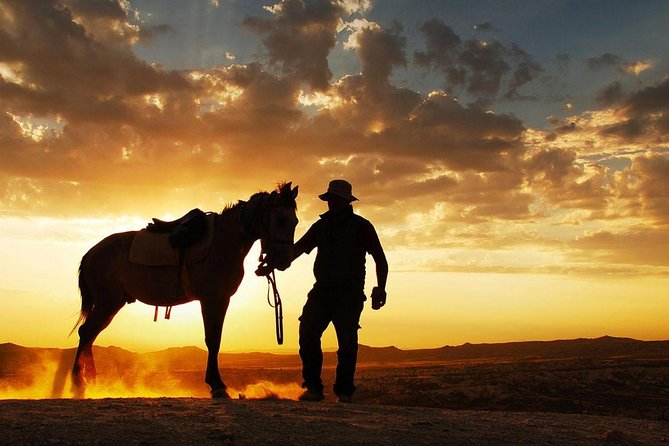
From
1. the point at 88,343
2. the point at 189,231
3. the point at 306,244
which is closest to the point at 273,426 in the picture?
the point at 306,244

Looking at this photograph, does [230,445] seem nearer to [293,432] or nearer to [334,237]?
[293,432]

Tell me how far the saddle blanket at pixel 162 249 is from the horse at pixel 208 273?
8 cm

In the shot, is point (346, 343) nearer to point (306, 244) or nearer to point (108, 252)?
point (306, 244)

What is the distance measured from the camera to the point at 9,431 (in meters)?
4.81

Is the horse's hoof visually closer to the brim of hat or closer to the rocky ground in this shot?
the rocky ground

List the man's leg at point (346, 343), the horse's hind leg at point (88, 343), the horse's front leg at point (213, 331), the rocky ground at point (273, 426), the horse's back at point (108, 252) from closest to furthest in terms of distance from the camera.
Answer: the rocky ground at point (273, 426), the horse's front leg at point (213, 331), the man's leg at point (346, 343), the horse's hind leg at point (88, 343), the horse's back at point (108, 252)

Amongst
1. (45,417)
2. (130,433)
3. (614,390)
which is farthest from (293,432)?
(614,390)

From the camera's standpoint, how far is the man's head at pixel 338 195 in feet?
27.6

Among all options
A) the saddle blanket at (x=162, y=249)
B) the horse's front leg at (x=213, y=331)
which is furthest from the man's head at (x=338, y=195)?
the horse's front leg at (x=213, y=331)

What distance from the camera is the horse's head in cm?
806

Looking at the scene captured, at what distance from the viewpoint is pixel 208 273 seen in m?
8.41

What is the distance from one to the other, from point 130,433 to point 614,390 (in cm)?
2083

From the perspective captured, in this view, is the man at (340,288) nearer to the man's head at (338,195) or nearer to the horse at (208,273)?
the man's head at (338,195)

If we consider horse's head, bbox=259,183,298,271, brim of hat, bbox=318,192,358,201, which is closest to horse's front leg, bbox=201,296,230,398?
horse's head, bbox=259,183,298,271
